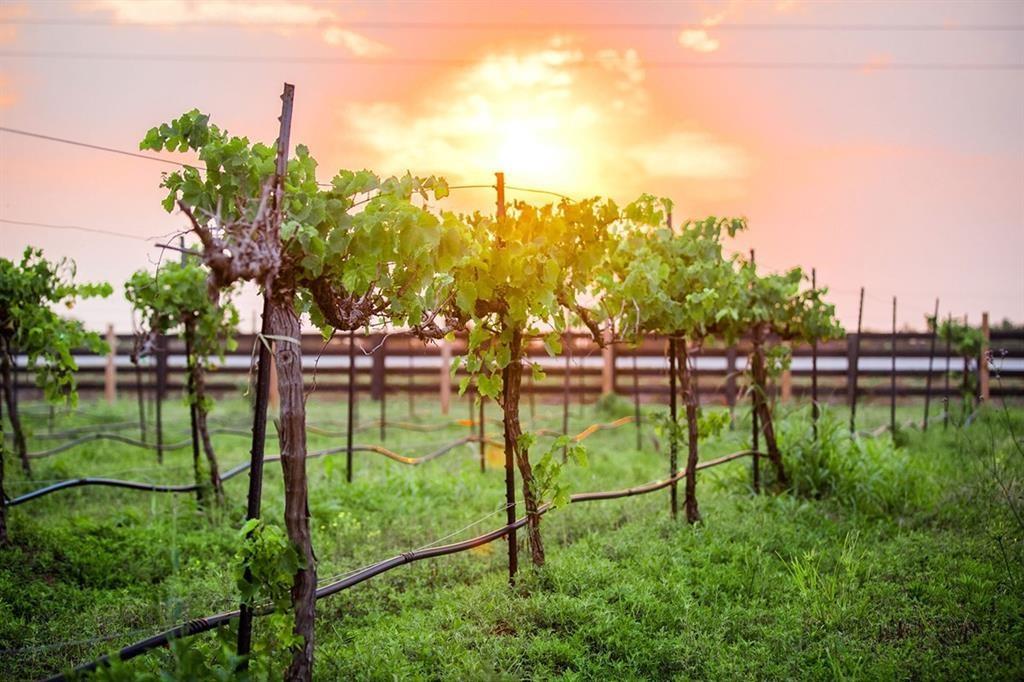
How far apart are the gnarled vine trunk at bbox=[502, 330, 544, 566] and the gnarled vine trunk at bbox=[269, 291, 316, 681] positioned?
1.76 meters

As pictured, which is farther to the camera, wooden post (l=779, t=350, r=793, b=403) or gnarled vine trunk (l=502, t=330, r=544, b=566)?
wooden post (l=779, t=350, r=793, b=403)

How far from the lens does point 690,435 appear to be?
6148 millimetres

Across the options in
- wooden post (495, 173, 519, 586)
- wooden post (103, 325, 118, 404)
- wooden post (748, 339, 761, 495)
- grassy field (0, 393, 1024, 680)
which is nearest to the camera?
grassy field (0, 393, 1024, 680)

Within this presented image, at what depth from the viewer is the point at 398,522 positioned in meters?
6.33

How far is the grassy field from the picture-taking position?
→ 12.6ft

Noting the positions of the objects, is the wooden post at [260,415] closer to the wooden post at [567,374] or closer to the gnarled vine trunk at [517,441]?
the gnarled vine trunk at [517,441]

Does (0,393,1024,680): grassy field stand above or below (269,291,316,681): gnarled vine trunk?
below

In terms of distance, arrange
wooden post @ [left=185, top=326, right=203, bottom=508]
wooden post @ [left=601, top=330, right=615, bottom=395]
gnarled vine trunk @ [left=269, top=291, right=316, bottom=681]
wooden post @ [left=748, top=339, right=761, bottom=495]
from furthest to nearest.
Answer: wooden post @ [left=601, top=330, right=615, bottom=395] → wooden post @ [left=748, top=339, right=761, bottom=495] → wooden post @ [left=185, top=326, right=203, bottom=508] → gnarled vine trunk @ [left=269, top=291, right=316, bottom=681]

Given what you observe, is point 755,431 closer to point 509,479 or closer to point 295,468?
point 509,479

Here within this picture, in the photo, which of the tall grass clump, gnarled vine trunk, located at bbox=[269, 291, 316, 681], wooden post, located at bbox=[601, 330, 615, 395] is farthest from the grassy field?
wooden post, located at bbox=[601, 330, 615, 395]

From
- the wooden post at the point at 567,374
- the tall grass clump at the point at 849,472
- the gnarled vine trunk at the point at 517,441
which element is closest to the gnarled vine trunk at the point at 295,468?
the gnarled vine trunk at the point at 517,441

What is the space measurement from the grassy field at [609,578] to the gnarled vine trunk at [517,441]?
19 centimetres

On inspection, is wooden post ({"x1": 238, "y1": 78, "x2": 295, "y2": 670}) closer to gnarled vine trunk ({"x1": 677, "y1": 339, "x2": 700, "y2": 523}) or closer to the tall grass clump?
gnarled vine trunk ({"x1": 677, "y1": 339, "x2": 700, "y2": 523})

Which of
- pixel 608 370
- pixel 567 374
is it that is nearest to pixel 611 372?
pixel 608 370
